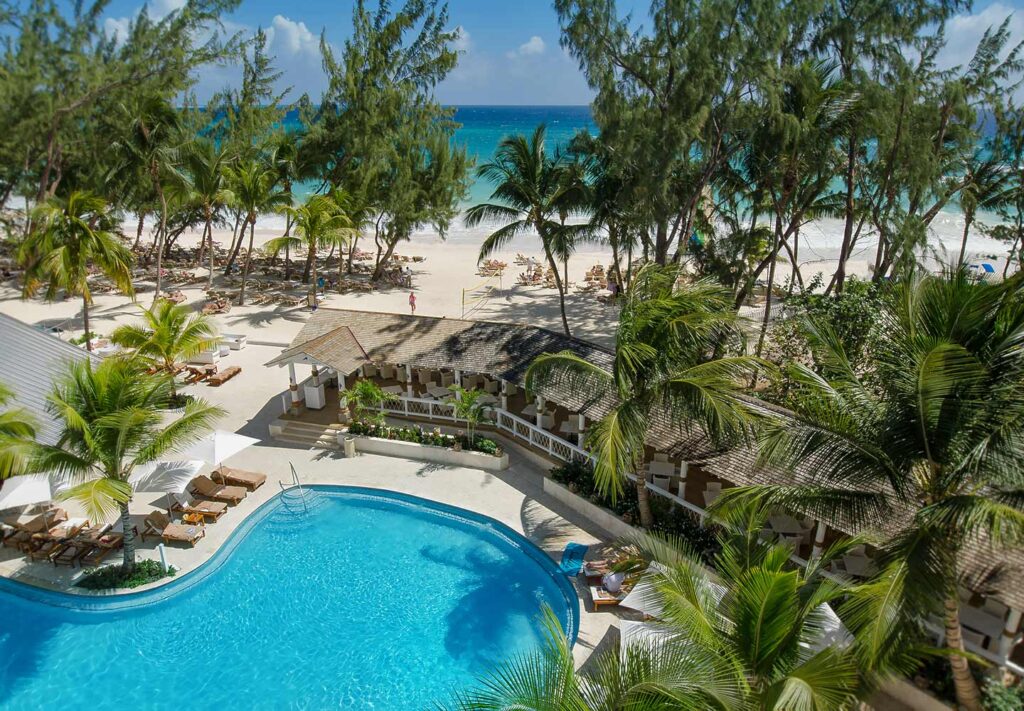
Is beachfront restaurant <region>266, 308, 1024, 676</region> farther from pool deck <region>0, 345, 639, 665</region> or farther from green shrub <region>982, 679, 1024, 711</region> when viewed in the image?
green shrub <region>982, 679, 1024, 711</region>

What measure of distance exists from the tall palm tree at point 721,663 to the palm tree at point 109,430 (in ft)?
26.2

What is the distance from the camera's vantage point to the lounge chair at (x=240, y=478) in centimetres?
1574

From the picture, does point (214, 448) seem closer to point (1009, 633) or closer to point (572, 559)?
point (572, 559)

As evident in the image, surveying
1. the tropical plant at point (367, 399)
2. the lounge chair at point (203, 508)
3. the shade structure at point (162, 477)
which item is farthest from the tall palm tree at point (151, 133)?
the shade structure at point (162, 477)

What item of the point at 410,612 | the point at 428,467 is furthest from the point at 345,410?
the point at 410,612

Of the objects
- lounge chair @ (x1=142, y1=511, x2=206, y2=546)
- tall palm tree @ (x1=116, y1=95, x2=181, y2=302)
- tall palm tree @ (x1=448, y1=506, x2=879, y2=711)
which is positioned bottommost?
lounge chair @ (x1=142, y1=511, x2=206, y2=546)

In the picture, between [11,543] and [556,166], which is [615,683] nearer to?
[11,543]

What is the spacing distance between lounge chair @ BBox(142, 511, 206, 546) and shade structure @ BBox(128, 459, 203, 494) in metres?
1.12

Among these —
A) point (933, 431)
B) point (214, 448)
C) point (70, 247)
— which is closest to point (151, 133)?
point (70, 247)

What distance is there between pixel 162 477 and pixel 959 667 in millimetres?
13751

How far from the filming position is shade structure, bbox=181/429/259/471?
14.4 metres

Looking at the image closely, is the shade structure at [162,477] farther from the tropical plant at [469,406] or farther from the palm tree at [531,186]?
the palm tree at [531,186]

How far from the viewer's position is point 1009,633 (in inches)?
368

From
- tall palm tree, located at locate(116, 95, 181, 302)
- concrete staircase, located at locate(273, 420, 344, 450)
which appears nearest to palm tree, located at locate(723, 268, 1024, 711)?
concrete staircase, located at locate(273, 420, 344, 450)
